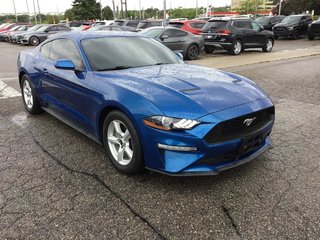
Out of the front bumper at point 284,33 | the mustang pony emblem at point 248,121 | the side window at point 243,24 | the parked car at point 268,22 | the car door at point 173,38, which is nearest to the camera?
the mustang pony emblem at point 248,121

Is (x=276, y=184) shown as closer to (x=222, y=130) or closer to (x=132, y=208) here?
(x=222, y=130)

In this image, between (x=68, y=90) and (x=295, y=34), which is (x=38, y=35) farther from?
(x=68, y=90)

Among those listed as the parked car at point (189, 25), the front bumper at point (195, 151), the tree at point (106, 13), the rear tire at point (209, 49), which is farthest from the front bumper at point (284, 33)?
the tree at point (106, 13)

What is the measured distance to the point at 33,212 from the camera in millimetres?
2971

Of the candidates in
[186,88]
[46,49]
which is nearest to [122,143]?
[186,88]

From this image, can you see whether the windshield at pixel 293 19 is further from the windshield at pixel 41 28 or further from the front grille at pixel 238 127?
the front grille at pixel 238 127

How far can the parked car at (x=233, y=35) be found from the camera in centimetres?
1542

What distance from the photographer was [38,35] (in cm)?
2348

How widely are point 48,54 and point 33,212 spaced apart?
9.82ft

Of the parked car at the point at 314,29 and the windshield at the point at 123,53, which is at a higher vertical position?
the windshield at the point at 123,53

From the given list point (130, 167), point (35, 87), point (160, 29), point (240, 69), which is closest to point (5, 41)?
point (160, 29)

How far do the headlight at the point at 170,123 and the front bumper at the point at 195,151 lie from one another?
41mm

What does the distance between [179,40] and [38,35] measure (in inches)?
536

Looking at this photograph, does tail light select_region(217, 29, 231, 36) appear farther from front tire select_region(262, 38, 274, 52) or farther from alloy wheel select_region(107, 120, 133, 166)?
alloy wheel select_region(107, 120, 133, 166)
